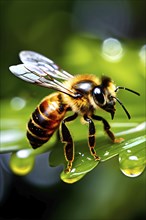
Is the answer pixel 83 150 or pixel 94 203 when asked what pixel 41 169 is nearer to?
pixel 94 203

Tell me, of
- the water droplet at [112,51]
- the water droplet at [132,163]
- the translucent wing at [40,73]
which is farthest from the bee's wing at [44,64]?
the water droplet at [112,51]

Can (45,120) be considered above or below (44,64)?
below

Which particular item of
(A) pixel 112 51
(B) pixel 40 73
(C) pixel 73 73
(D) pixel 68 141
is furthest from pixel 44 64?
(A) pixel 112 51

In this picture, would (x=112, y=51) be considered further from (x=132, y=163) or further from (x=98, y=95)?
(x=132, y=163)

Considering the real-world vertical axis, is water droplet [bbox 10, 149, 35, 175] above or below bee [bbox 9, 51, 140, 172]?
below

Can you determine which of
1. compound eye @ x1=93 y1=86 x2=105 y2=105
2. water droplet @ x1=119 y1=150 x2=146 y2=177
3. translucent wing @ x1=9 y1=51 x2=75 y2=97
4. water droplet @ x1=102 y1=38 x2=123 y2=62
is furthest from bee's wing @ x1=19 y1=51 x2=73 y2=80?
water droplet @ x1=102 y1=38 x2=123 y2=62

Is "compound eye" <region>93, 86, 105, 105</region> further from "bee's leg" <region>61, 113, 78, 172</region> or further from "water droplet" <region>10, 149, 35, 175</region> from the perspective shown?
"water droplet" <region>10, 149, 35, 175</region>
